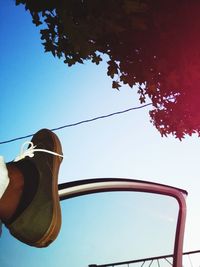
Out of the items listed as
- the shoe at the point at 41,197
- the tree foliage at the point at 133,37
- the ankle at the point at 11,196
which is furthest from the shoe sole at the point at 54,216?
the tree foliage at the point at 133,37

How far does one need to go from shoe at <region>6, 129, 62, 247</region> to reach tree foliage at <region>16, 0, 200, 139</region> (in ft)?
10.7

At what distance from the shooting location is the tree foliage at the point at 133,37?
14.2 ft

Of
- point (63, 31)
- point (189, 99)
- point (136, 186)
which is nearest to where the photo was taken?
point (136, 186)

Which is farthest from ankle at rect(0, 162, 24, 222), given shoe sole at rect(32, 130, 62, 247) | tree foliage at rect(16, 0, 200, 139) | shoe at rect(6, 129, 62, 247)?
tree foliage at rect(16, 0, 200, 139)

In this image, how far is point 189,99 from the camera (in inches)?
237

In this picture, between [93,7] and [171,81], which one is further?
[171,81]

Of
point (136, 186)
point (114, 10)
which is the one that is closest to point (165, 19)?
point (114, 10)

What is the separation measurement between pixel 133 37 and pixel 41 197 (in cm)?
420

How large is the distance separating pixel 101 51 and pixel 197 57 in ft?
5.22

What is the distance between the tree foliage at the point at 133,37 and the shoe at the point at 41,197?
3265 millimetres

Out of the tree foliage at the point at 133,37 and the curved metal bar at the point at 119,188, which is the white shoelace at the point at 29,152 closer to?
the curved metal bar at the point at 119,188

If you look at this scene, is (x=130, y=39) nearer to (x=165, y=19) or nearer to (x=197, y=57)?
(x=165, y=19)

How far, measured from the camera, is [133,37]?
497 cm

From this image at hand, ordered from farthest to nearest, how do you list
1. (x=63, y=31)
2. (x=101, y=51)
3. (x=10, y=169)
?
(x=101, y=51) → (x=63, y=31) → (x=10, y=169)
